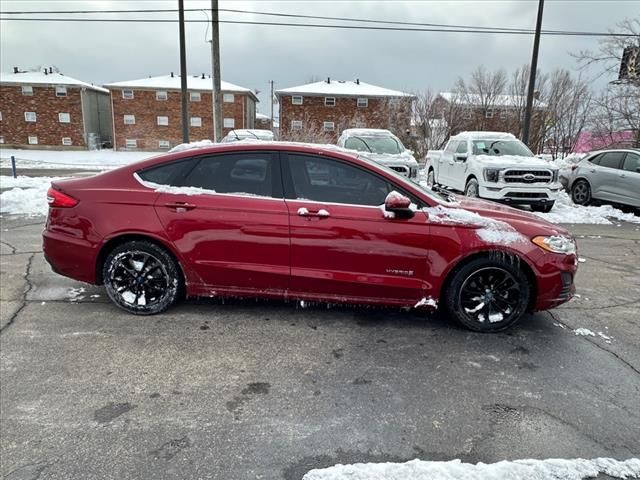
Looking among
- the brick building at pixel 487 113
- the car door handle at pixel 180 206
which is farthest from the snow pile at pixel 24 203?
the brick building at pixel 487 113

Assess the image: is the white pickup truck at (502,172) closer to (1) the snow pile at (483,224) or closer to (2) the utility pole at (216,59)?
(1) the snow pile at (483,224)

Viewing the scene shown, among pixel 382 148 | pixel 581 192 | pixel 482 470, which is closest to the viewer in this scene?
pixel 482 470

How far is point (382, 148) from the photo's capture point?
1269 centimetres

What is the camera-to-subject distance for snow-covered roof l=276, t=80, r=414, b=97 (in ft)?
120

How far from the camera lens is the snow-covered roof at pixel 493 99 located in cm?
2761

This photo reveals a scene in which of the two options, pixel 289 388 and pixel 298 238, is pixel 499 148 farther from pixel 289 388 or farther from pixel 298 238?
pixel 289 388

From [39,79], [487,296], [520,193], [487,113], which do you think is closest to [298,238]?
[487,296]

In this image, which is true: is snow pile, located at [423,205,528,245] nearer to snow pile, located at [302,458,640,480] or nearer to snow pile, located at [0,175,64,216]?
snow pile, located at [302,458,640,480]

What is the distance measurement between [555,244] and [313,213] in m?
2.10

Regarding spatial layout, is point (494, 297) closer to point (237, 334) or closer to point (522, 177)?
point (237, 334)

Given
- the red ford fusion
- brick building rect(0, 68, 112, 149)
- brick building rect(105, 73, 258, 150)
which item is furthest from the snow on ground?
the red ford fusion

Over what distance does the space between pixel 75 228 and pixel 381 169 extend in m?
2.85

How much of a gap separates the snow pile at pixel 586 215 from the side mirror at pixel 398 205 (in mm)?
7506

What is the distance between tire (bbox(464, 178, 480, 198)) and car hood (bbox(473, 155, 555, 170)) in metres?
0.51
